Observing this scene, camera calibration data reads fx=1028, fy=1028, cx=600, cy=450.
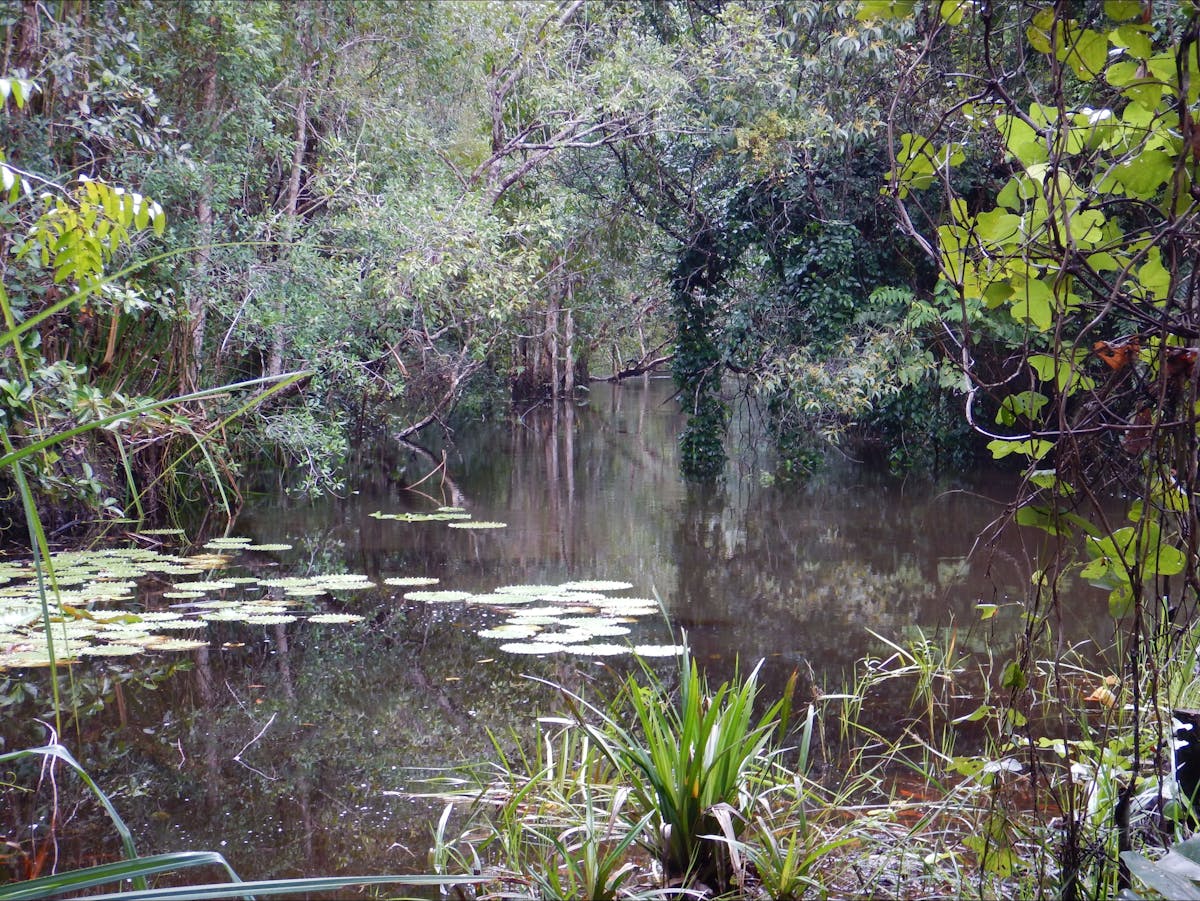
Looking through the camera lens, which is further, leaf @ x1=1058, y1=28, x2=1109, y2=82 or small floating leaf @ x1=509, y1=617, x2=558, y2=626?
small floating leaf @ x1=509, y1=617, x2=558, y2=626

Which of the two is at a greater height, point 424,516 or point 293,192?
point 293,192

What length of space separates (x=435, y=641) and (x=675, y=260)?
769 centimetres

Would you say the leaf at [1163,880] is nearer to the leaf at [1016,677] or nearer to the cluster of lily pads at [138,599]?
the leaf at [1016,677]

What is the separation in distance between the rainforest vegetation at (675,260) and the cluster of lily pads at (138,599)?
0.38 meters

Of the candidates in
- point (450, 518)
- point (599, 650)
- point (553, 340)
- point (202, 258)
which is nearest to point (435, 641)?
point (599, 650)

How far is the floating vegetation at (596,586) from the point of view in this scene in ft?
17.7

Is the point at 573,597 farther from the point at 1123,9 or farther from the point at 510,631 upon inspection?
the point at 1123,9

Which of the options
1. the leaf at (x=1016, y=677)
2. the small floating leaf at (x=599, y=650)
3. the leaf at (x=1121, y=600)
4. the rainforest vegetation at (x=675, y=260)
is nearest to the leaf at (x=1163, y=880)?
the rainforest vegetation at (x=675, y=260)

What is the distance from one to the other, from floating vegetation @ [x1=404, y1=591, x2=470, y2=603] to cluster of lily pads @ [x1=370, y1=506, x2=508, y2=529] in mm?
2055

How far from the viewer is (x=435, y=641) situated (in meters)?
4.57

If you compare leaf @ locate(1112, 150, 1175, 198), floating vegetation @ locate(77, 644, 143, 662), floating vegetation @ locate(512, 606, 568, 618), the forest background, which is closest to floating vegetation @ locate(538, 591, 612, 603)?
floating vegetation @ locate(512, 606, 568, 618)

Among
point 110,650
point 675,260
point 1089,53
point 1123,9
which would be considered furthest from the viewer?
point 675,260

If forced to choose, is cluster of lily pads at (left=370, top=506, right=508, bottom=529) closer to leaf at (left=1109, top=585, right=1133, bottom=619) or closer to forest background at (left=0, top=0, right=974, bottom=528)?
forest background at (left=0, top=0, right=974, bottom=528)

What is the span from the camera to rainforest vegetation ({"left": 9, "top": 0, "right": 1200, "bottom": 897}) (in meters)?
1.70
